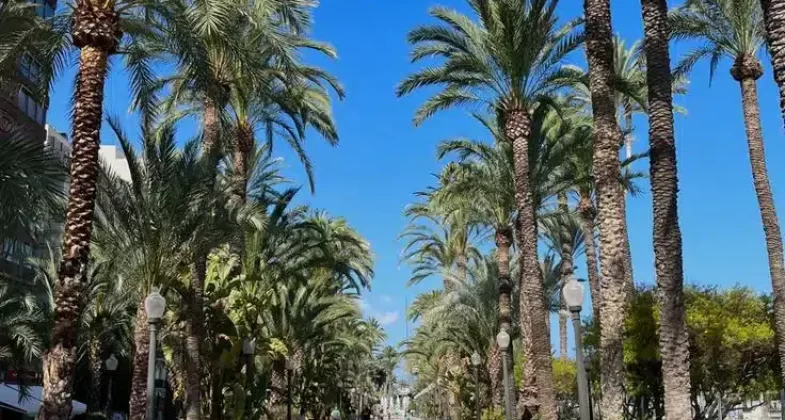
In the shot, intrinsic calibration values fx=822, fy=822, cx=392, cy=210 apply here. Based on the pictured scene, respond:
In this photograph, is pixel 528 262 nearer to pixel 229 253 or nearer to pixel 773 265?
pixel 773 265

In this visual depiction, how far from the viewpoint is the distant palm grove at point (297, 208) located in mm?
14109

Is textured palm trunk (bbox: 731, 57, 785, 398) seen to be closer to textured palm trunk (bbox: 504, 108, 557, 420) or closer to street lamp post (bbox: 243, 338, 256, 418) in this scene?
textured palm trunk (bbox: 504, 108, 557, 420)

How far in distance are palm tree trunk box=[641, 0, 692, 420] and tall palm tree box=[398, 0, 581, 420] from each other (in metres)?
7.92

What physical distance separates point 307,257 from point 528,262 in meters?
12.3

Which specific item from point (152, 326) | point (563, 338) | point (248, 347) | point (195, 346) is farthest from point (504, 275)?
point (563, 338)

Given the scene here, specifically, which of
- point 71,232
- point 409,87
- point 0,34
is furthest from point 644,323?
point 0,34

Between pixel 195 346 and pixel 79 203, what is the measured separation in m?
7.72

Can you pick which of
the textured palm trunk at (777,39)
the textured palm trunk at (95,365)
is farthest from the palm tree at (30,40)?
the textured palm trunk at (95,365)

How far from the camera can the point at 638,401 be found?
2450 centimetres

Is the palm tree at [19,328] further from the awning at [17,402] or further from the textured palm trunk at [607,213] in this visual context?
the textured palm trunk at [607,213]

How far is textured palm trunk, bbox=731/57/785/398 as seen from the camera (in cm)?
2377

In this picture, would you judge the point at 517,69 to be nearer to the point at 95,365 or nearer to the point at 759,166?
the point at 759,166

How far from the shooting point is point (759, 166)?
24.7 m

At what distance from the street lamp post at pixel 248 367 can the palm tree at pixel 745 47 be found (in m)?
15.3
